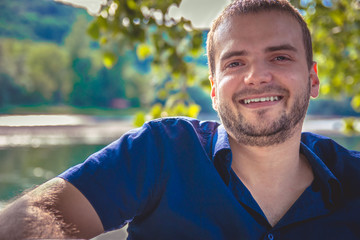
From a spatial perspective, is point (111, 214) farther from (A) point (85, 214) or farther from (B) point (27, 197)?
(B) point (27, 197)

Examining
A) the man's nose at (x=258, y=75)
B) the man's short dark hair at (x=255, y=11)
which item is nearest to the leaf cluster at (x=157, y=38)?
the man's short dark hair at (x=255, y=11)

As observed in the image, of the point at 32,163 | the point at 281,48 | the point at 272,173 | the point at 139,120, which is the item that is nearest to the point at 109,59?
the point at 139,120

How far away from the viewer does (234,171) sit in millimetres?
1352

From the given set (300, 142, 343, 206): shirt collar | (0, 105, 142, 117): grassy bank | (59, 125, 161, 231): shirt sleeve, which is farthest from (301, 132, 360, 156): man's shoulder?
(0, 105, 142, 117): grassy bank

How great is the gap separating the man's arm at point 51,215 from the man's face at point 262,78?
1.89 ft

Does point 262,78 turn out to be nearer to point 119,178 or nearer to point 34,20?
point 119,178

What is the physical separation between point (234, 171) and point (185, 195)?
0.78ft

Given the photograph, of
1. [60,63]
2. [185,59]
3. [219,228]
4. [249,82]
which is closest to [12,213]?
[219,228]

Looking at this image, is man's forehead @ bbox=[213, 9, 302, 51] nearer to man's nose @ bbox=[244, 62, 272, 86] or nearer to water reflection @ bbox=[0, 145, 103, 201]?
man's nose @ bbox=[244, 62, 272, 86]

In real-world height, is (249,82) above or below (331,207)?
above

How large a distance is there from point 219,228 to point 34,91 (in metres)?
49.8

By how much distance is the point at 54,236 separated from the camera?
0.99m

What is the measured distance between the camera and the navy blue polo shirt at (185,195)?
116 centimetres

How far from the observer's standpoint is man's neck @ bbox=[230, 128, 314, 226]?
1317 mm
